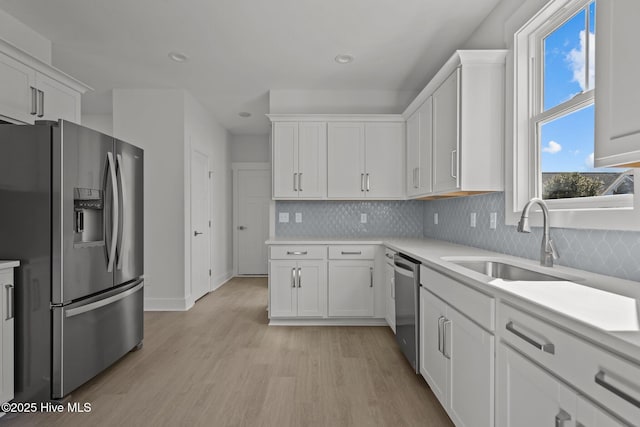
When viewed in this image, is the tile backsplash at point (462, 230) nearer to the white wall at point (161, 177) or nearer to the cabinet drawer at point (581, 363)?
the cabinet drawer at point (581, 363)

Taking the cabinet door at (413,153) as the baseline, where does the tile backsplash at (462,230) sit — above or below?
below

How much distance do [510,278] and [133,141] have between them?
421 cm

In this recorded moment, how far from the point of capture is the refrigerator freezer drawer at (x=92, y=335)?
2.08 meters

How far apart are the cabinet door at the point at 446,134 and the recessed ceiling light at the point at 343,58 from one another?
968mm

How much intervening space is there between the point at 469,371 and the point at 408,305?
95 cm

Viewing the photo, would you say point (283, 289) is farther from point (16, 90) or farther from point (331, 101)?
point (16, 90)

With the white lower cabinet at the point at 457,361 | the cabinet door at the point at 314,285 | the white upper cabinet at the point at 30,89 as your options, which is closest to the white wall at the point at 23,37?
the white upper cabinet at the point at 30,89

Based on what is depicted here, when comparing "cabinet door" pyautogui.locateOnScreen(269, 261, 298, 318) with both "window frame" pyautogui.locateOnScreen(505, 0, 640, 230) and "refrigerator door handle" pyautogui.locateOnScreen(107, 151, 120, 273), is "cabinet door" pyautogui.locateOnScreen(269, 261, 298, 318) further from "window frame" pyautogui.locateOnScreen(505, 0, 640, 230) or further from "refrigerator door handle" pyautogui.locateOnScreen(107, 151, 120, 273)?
"window frame" pyautogui.locateOnScreen(505, 0, 640, 230)

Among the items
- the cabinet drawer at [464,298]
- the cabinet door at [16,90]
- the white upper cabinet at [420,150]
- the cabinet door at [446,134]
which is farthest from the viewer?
the white upper cabinet at [420,150]

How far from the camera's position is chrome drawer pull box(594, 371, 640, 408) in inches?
30.0

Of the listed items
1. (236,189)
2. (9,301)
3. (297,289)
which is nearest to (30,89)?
(9,301)

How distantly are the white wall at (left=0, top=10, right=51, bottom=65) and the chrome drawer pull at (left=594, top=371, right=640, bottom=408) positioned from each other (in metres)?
3.70

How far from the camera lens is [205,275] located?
5047mm

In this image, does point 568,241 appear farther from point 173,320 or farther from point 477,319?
point 173,320
